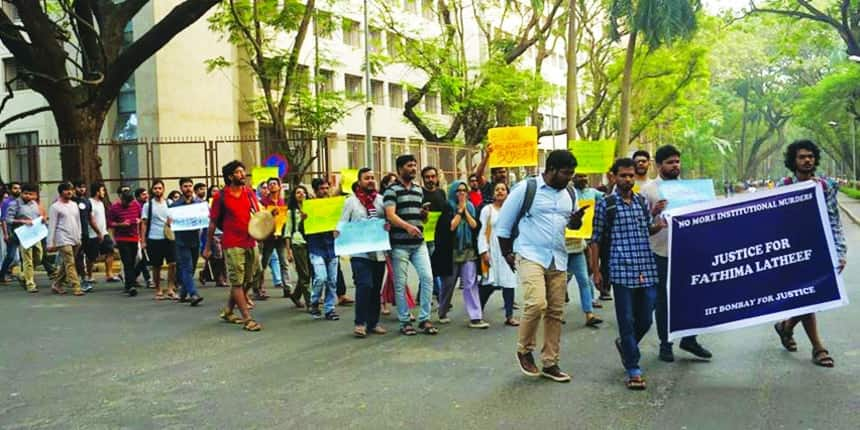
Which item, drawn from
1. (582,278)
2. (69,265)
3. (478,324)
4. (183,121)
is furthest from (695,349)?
(183,121)

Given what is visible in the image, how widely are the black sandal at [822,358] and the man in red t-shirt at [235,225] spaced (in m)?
5.53

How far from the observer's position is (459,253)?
9.39m

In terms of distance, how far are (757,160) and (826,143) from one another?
9283 millimetres

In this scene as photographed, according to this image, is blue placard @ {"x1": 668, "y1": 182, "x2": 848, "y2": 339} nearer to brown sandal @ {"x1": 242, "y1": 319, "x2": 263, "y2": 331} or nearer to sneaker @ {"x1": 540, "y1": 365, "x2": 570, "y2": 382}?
sneaker @ {"x1": 540, "y1": 365, "x2": 570, "y2": 382}

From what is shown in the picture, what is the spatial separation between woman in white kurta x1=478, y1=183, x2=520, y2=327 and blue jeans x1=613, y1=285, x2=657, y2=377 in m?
2.74

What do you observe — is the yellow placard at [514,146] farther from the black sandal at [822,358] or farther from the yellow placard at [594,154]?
the black sandal at [822,358]

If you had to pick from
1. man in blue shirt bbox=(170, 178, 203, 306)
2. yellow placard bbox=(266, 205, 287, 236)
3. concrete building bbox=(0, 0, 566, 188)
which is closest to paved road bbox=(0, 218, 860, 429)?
man in blue shirt bbox=(170, 178, 203, 306)

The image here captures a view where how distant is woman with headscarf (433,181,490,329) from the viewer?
9305mm

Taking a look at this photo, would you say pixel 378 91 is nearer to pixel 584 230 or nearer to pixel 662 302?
pixel 584 230

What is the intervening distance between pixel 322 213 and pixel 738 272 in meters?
5.01

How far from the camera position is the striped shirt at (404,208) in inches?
342

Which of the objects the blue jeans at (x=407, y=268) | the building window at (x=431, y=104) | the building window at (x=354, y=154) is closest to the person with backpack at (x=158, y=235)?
the blue jeans at (x=407, y=268)

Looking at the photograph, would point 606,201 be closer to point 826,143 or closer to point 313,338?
point 313,338

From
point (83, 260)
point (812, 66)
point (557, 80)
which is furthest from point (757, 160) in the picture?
point (83, 260)
